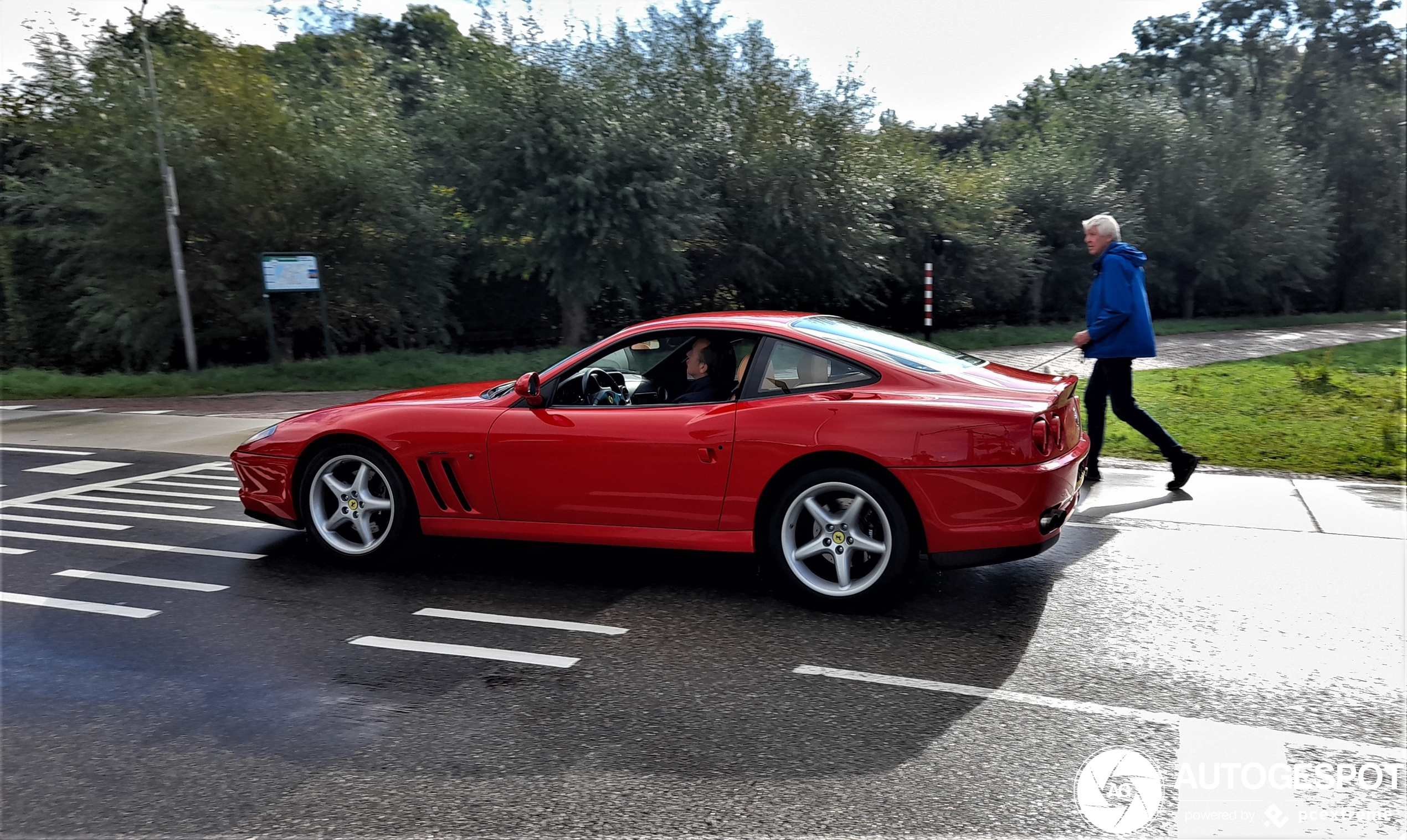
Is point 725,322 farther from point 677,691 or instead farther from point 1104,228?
point 1104,228

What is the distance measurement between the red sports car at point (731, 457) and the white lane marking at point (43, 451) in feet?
20.0

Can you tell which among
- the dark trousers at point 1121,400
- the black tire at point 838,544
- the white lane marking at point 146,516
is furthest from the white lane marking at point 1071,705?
the white lane marking at point 146,516

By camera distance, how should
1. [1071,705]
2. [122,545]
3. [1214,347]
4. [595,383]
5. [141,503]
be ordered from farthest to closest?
[1214,347] < [141,503] < [122,545] < [595,383] < [1071,705]

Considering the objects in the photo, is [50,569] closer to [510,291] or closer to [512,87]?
[512,87]

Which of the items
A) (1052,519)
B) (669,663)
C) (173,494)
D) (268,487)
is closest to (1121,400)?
(1052,519)

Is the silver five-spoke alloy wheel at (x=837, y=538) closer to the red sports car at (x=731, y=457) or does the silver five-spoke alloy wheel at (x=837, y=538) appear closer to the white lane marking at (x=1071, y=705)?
the red sports car at (x=731, y=457)

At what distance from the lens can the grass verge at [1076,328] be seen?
2536cm

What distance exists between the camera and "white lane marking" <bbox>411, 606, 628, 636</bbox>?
15.5 feet

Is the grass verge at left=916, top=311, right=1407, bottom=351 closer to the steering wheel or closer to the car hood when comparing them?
the car hood

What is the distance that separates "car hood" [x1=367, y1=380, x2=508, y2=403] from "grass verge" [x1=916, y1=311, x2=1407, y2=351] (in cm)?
1705

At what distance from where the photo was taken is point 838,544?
486 centimetres

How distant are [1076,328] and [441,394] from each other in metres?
26.5

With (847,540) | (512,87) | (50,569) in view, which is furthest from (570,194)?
(847,540)

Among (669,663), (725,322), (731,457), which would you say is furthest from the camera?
(725,322)
